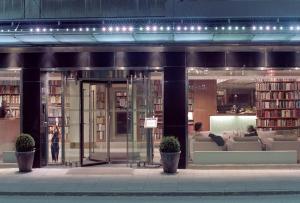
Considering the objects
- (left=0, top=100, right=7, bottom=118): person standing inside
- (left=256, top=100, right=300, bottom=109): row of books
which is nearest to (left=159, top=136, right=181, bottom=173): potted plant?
(left=256, top=100, right=300, bottom=109): row of books

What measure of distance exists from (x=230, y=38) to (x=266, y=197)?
16.2 ft

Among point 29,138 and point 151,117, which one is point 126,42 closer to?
point 151,117

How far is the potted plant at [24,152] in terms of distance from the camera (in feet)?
51.9

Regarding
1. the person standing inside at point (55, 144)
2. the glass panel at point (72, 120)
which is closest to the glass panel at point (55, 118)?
the person standing inside at point (55, 144)

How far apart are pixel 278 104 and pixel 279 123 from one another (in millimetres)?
725

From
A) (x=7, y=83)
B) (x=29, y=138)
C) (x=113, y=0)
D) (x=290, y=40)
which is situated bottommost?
(x=29, y=138)

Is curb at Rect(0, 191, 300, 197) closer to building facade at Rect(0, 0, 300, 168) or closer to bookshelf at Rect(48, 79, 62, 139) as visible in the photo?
building facade at Rect(0, 0, 300, 168)

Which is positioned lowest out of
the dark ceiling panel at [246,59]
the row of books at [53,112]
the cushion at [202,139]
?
the cushion at [202,139]

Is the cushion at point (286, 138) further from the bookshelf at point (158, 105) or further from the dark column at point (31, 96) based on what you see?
the dark column at point (31, 96)

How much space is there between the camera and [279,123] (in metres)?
17.9

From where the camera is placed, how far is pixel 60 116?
17359 millimetres

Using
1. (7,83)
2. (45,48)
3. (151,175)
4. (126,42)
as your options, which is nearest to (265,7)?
(126,42)

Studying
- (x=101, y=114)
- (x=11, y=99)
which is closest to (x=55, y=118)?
(x=101, y=114)

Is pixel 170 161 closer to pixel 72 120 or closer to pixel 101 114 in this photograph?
pixel 101 114
